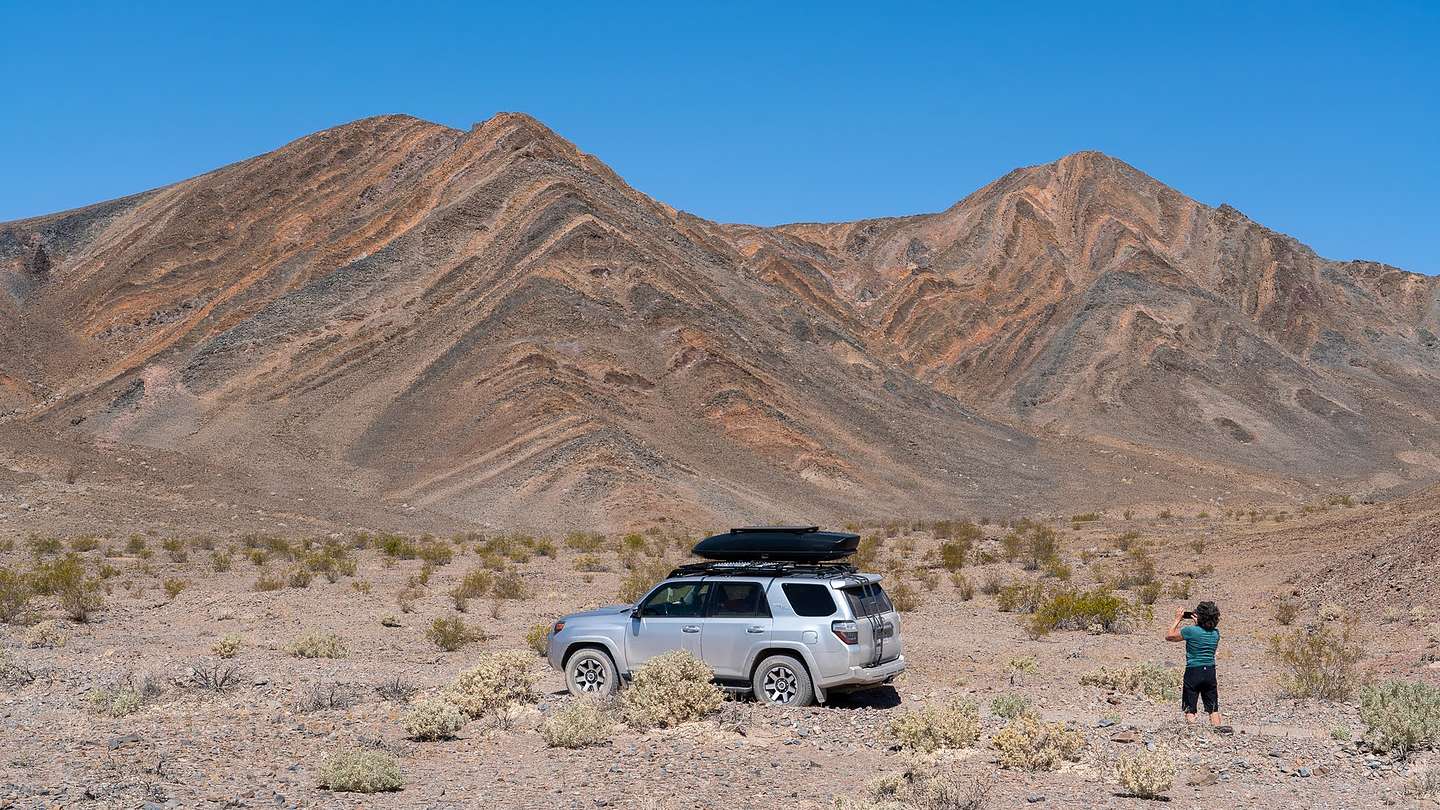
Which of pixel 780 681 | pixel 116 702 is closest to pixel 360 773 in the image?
pixel 116 702

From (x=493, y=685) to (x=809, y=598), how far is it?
3.38 metres

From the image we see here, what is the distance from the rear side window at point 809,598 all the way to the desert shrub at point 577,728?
2388 mm

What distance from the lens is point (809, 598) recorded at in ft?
43.8

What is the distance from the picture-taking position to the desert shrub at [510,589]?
88.6 feet

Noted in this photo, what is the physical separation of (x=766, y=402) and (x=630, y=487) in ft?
41.5

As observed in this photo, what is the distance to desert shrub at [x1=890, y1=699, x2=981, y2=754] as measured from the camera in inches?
448

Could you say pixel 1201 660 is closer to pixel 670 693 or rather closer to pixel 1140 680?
pixel 1140 680

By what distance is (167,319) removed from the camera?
68.9 meters

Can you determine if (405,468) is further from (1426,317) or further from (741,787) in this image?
(1426,317)

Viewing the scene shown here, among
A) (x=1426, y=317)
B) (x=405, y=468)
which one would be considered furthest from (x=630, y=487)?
(x=1426, y=317)

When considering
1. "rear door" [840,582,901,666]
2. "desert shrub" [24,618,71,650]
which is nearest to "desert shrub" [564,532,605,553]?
"desert shrub" [24,618,71,650]

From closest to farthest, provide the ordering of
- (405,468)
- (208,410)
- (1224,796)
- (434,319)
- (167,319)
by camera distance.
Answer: (1224,796), (405,468), (208,410), (434,319), (167,319)

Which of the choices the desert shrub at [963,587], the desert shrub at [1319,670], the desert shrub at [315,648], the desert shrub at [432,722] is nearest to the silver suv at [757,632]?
the desert shrub at [432,722]

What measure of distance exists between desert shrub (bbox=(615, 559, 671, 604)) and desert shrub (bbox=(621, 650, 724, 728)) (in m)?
8.43
